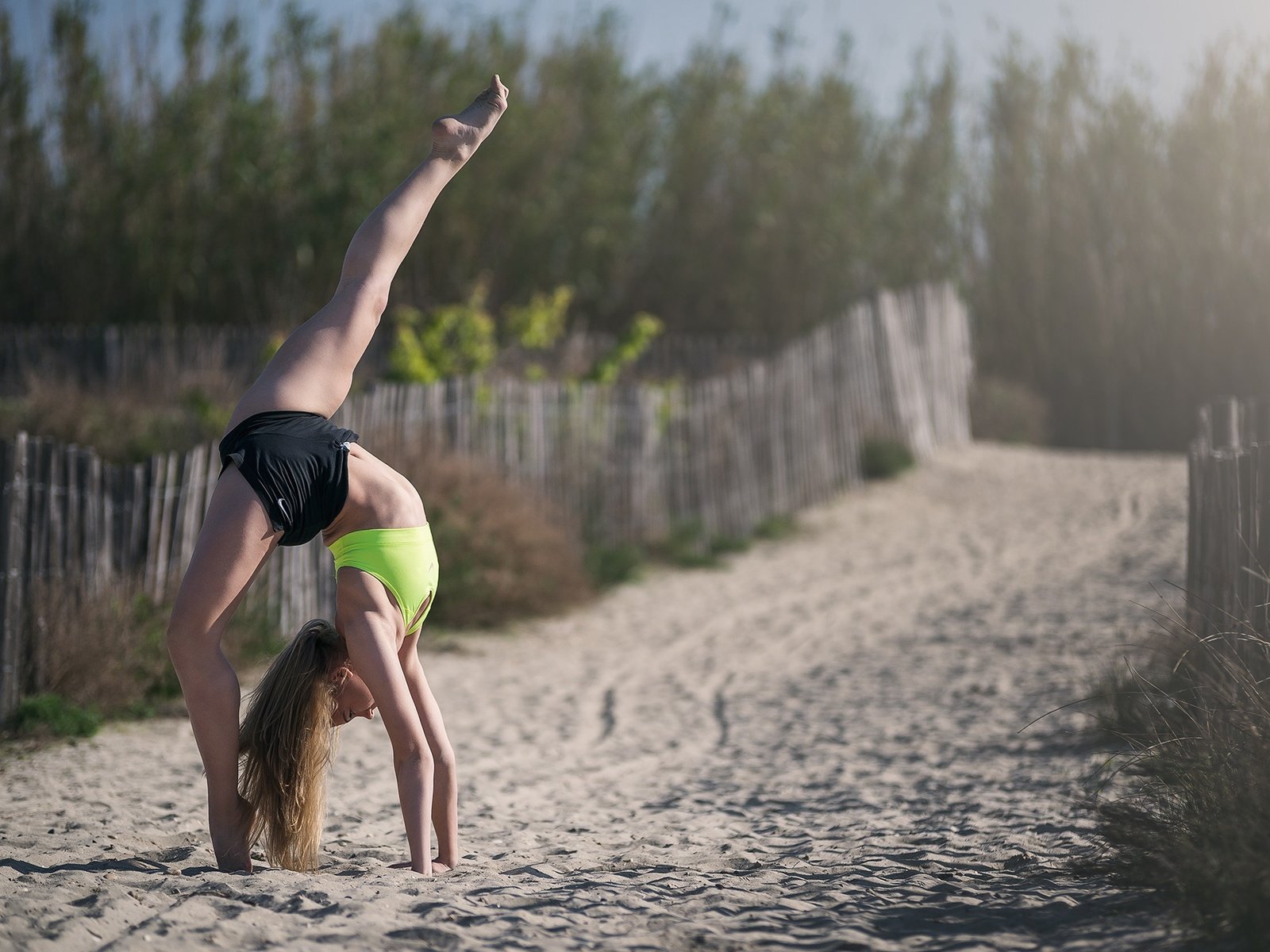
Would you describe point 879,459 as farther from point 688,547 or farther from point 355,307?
point 355,307

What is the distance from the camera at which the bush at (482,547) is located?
7.61 meters

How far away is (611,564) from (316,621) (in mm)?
6212

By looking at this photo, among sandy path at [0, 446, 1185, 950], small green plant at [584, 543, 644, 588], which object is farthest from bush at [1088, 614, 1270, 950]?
small green plant at [584, 543, 644, 588]

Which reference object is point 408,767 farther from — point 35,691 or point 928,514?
point 928,514

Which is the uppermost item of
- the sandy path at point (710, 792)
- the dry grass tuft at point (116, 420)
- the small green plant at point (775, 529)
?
the dry grass tuft at point (116, 420)

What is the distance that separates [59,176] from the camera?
13953 mm

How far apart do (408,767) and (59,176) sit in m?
13.1

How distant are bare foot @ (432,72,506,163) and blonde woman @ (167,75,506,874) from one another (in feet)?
0.79

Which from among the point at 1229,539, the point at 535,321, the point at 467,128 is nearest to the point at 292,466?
the point at 467,128

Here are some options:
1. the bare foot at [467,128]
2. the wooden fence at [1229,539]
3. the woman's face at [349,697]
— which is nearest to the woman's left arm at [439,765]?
the woman's face at [349,697]

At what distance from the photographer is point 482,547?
7.70 metres

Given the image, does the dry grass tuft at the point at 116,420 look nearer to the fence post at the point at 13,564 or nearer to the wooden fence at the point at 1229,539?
the fence post at the point at 13,564

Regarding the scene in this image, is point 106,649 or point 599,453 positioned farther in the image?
point 599,453

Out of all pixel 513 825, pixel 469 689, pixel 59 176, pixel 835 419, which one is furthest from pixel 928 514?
pixel 59 176
